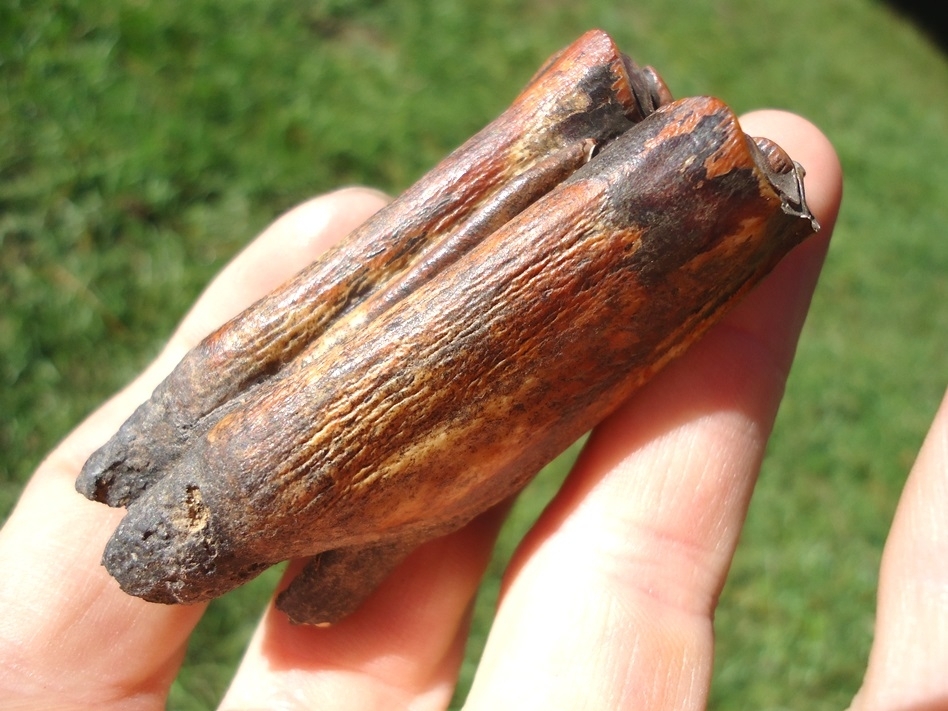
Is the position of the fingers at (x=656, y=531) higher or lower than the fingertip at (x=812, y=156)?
lower

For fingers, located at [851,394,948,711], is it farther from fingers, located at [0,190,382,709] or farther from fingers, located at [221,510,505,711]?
fingers, located at [0,190,382,709]

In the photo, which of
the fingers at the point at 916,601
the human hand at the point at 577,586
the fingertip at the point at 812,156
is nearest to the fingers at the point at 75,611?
the human hand at the point at 577,586

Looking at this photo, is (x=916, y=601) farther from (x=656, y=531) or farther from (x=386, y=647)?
(x=386, y=647)

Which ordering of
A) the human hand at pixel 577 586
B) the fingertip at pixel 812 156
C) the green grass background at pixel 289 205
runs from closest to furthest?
the human hand at pixel 577 586 → the fingertip at pixel 812 156 → the green grass background at pixel 289 205

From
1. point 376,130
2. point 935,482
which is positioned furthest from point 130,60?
point 935,482

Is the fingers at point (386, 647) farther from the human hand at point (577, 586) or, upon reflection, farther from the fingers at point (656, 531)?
the fingers at point (656, 531)

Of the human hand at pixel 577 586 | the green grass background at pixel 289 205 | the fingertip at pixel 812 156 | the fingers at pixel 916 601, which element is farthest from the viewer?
the green grass background at pixel 289 205

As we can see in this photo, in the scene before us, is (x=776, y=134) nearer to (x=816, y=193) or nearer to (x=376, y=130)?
(x=816, y=193)
